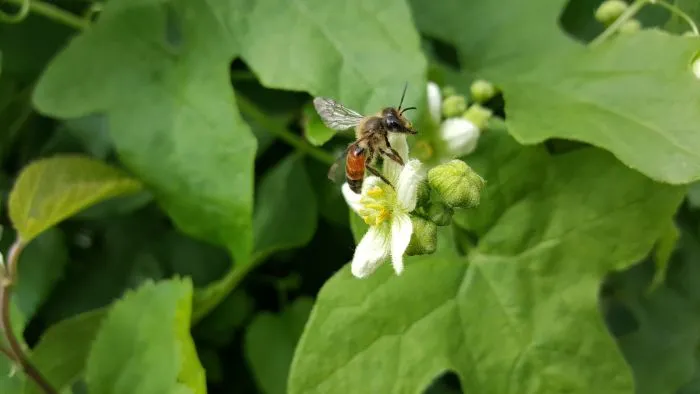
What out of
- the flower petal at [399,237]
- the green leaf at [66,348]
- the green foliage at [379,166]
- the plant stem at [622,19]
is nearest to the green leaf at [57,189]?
the green foliage at [379,166]

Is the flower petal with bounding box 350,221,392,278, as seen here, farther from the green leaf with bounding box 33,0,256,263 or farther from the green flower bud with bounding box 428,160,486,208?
the green leaf with bounding box 33,0,256,263

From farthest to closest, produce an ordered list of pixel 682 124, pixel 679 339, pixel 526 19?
1. pixel 679 339
2. pixel 526 19
3. pixel 682 124

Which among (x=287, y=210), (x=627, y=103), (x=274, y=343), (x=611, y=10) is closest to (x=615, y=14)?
(x=611, y=10)

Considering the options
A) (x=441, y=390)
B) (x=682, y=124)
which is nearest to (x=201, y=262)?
(x=441, y=390)

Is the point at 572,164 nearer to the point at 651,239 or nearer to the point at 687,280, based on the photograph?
the point at 651,239

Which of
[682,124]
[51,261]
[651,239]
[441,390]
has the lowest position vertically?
[441,390]
